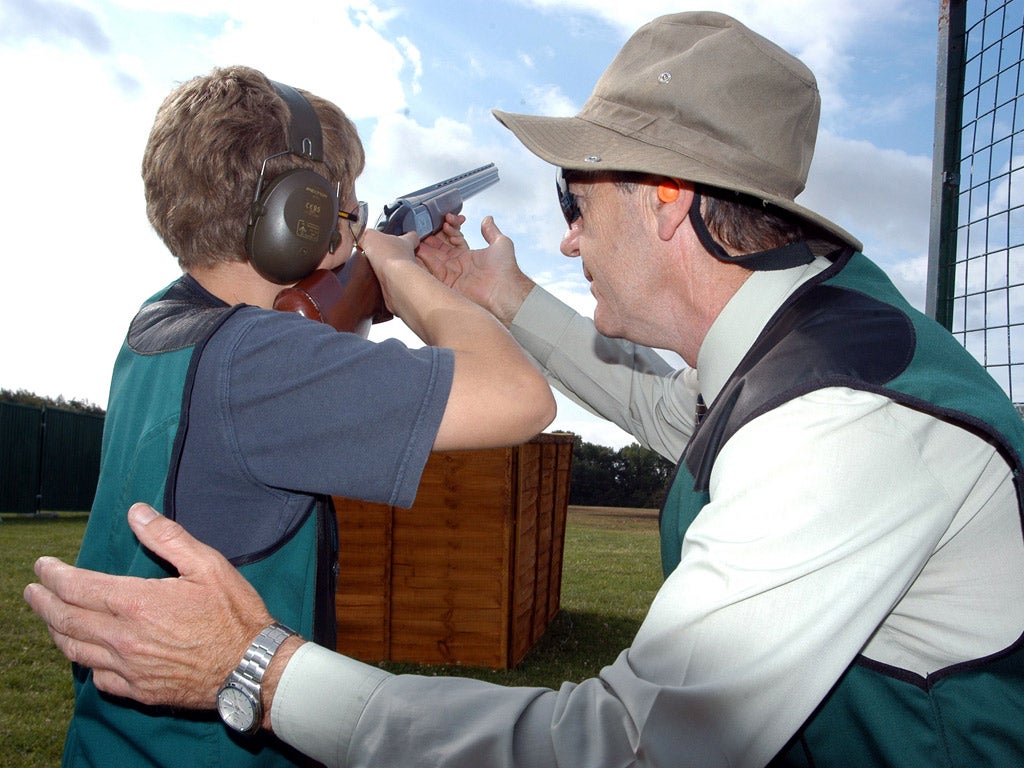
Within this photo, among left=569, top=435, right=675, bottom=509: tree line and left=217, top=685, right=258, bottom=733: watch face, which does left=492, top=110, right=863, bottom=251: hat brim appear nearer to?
left=217, top=685, right=258, bottom=733: watch face

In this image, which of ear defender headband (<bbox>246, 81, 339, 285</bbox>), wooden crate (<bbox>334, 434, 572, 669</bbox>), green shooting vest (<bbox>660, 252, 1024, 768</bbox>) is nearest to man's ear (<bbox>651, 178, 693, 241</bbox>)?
green shooting vest (<bbox>660, 252, 1024, 768</bbox>)

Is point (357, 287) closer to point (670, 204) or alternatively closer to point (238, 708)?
point (670, 204)

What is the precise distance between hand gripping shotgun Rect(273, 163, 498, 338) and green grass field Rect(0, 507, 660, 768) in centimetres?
410

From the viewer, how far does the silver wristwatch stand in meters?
1.40

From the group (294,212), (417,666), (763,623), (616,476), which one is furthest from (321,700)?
(616,476)

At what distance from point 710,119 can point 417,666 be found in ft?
21.4

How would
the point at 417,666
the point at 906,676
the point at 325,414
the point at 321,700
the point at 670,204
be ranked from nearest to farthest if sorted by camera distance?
the point at 321,700 < the point at 906,676 < the point at 325,414 < the point at 670,204 < the point at 417,666

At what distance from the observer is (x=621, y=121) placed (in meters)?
1.92

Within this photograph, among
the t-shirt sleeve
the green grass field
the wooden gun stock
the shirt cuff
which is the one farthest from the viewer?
the green grass field

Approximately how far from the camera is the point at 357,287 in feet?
7.79

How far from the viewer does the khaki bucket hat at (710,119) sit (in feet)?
5.98

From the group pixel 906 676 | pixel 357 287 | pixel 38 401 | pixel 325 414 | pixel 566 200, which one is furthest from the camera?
pixel 38 401

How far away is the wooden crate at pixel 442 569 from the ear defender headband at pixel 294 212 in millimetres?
5298

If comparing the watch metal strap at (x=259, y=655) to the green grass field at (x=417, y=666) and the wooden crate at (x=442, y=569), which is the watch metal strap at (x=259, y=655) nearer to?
the green grass field at (x=417, y=666)
